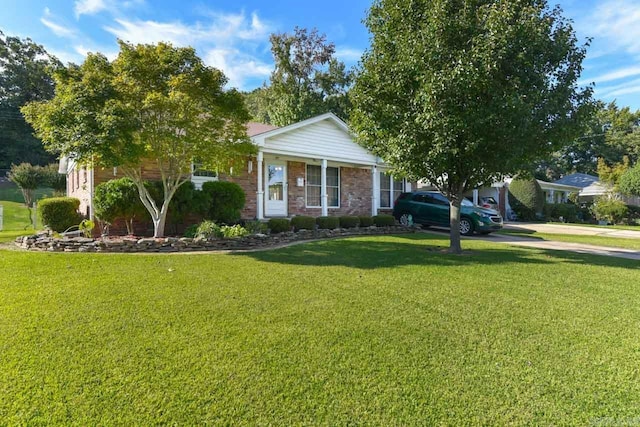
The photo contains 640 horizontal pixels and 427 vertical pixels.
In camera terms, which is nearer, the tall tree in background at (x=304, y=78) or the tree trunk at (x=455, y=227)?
the tree trunk at (x=455, y=227)

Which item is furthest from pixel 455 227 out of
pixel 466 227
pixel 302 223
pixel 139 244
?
pixel 139 244

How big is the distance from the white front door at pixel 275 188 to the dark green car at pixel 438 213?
5110 mm

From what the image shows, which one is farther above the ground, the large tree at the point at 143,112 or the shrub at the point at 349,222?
the large tree at the point at 143,112

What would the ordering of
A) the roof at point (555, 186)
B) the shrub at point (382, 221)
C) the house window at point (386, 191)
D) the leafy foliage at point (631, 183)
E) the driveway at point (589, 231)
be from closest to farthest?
the shrub at point (382, 221) < the driveway at point (589, 231) < the house window at point (386, 191) < the leafy foliage at point (631, 183) < the roof at point (555, 186)

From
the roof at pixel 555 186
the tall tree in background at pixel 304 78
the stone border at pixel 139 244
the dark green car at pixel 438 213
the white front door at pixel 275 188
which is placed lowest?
the stone border at pixel 139 244

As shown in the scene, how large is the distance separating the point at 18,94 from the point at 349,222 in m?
38.3

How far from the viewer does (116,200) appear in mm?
8695

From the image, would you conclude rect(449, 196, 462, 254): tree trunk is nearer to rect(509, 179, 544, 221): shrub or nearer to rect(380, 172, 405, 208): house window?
rect(380, 172, 405, 208): house window

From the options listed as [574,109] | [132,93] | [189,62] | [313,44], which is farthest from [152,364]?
[313,44]

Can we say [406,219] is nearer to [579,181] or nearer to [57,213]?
[57,213]

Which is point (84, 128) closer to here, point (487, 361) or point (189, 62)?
point (189, 62)

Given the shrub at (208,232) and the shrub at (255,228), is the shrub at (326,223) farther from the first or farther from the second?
the shrub at (208,232)

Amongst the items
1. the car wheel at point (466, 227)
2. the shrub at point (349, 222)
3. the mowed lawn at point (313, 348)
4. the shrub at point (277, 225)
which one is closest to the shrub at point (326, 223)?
the shrub at point (349, 222)

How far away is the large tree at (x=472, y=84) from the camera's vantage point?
659 centimetres
